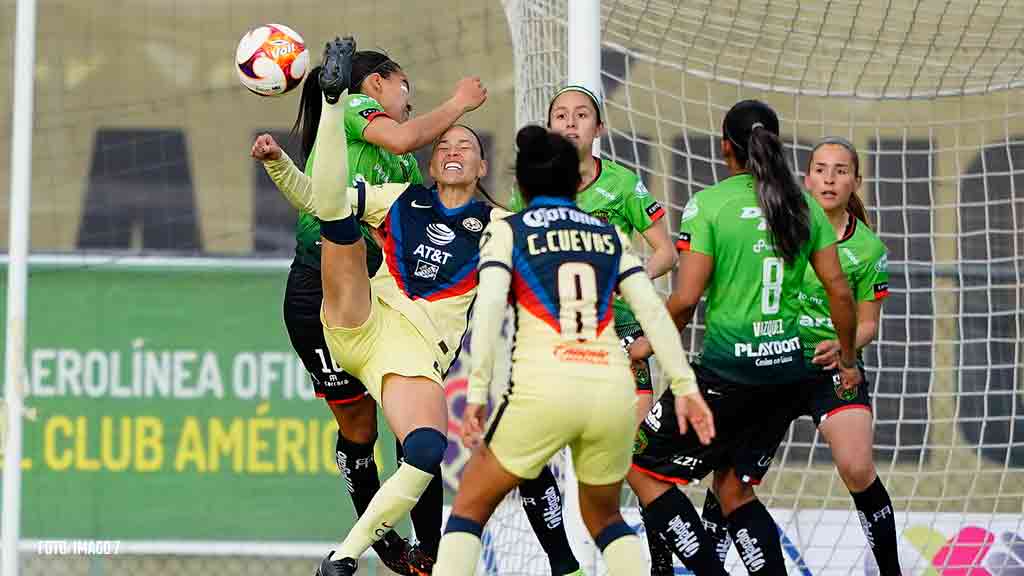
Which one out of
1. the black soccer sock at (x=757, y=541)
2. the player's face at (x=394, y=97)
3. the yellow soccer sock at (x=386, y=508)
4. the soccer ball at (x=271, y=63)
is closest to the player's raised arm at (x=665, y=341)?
the yellow soccer sock at (x=386, y=508)

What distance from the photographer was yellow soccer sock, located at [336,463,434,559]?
5230 millimetres

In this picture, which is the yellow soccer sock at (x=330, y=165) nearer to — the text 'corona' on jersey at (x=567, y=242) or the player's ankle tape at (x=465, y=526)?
the text 'corona' on jersey at (x=567, y=242)

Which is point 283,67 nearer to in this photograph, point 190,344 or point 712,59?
point 712,59

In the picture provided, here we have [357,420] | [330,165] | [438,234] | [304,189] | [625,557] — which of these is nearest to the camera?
[625,557]

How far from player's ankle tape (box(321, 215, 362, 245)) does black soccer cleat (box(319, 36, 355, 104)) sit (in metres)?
0.52

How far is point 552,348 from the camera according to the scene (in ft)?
15.0

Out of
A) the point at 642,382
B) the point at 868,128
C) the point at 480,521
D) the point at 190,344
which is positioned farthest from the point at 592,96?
the point at 190,344

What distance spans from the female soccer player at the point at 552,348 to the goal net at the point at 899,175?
8.03ft

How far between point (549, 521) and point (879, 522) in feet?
4.44

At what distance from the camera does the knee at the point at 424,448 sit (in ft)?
17.3

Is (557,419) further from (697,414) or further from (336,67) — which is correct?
(336,67)

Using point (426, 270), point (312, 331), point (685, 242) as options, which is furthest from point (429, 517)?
point (685, 242)

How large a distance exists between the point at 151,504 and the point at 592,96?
4512 mm

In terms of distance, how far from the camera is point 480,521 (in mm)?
4738
